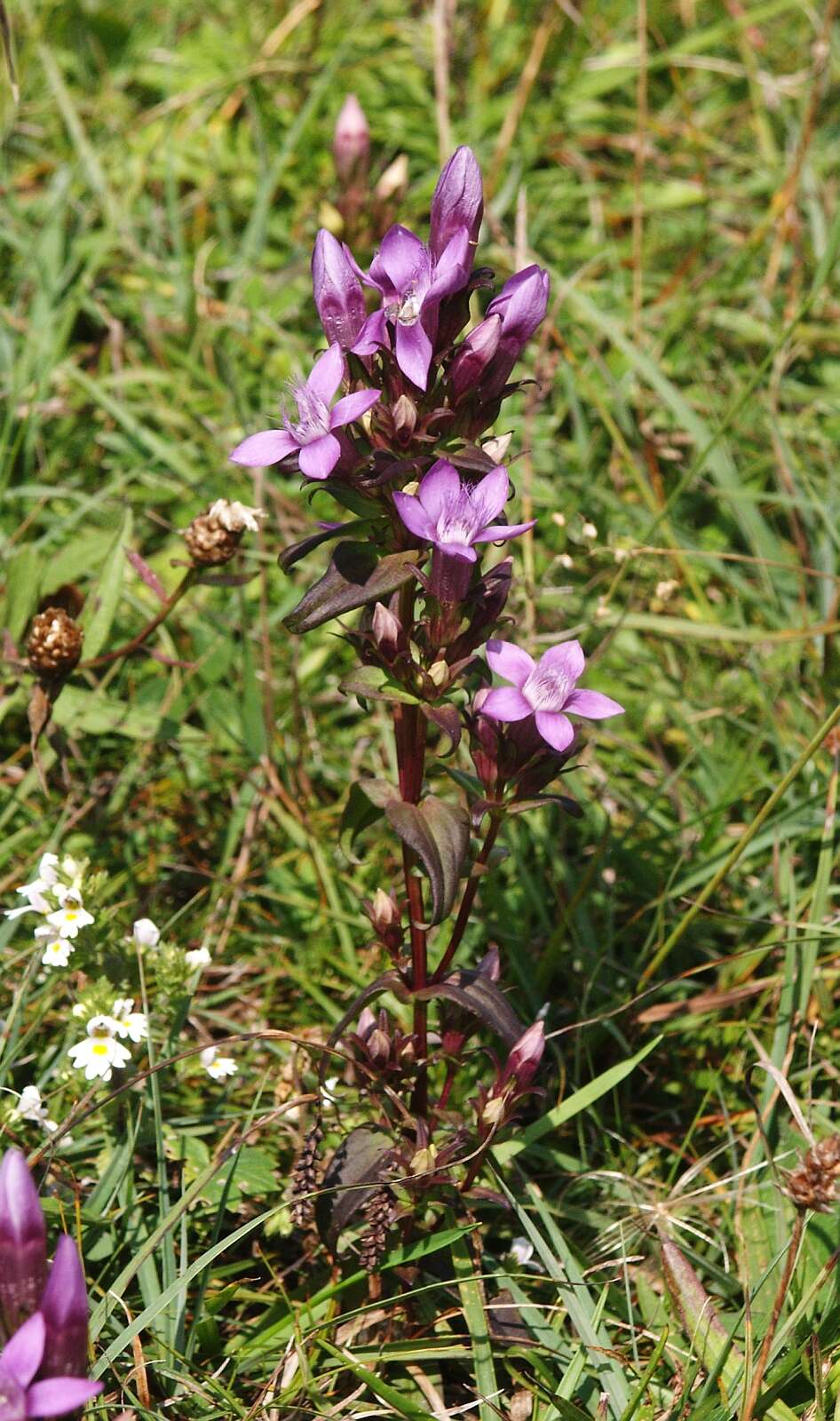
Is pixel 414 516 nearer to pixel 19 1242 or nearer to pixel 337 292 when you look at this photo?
pixel 337 292

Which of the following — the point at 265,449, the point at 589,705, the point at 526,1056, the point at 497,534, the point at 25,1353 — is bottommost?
the point at 526,1056

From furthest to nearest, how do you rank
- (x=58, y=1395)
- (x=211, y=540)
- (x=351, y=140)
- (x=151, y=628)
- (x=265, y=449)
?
1. (x=351, y=140)
2. (x=151, y=628)
3. (x=211, y=540)
4. (x=265, y=449)
5. (x=58, y=1395)

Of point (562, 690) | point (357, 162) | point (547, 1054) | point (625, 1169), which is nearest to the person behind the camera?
point (562, 690)

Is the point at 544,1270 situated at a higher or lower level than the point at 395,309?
lower

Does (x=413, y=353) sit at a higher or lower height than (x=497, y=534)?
higher

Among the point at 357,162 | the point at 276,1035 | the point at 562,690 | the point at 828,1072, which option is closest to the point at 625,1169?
the point at 828,1072

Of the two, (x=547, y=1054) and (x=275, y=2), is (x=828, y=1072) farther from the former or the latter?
(x=275, y=2)

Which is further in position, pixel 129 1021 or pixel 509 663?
pixel 129 1021

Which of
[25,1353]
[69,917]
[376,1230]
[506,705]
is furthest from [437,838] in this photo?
[25,1353]
